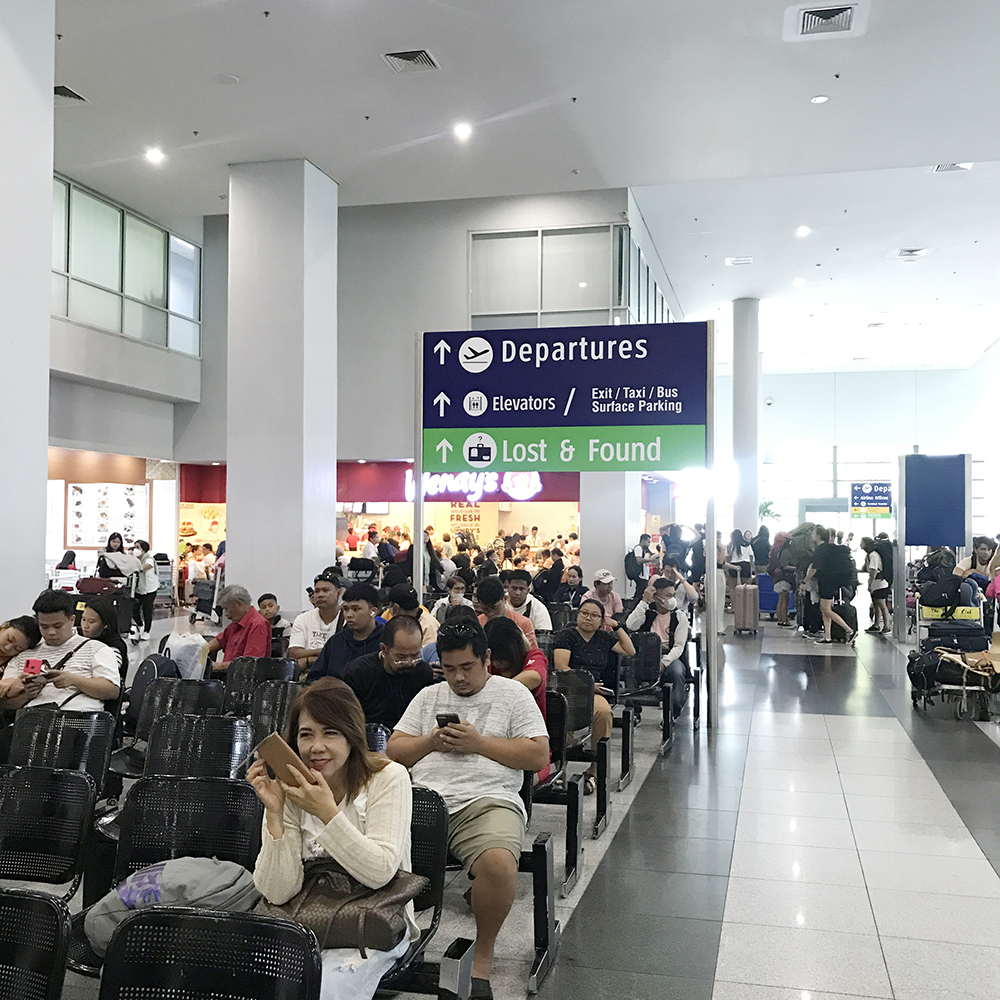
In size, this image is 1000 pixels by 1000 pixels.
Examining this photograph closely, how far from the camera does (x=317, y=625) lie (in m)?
7.48

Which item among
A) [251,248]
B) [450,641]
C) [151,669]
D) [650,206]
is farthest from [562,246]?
[450,641]

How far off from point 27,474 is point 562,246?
1126cm

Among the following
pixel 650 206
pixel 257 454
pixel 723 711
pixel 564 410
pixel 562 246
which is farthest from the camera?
pixel 650 206

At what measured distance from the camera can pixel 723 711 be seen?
9.45 m

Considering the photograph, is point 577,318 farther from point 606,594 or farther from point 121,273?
point 606,594

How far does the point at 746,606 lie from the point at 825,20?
383 inches

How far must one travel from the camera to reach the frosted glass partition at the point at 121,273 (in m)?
14.2

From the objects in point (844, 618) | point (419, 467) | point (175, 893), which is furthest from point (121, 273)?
point (175, 893)

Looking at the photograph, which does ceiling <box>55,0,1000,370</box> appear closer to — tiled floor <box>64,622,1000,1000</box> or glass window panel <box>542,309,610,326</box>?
glass window panel <box>542,309,610,326</box>

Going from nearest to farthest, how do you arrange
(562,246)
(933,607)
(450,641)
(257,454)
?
1. (450,641)
2. (933,607)
3. (257,454)
4. (562,246)

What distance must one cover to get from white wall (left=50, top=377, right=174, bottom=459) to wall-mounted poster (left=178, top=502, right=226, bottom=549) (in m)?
1.78

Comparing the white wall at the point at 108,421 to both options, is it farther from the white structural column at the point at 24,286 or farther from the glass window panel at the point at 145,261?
the white structural column at the point at 24,286

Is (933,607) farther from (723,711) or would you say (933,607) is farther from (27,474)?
(27,474)

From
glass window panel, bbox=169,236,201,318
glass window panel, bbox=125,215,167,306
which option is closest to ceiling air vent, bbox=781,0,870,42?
glass window panel, bbox=125,215,167,306
